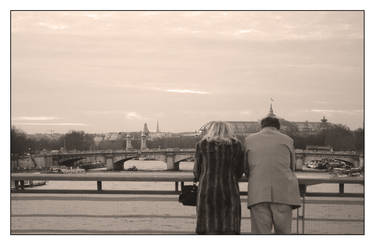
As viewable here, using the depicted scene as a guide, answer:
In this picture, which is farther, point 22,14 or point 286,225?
point 22,14

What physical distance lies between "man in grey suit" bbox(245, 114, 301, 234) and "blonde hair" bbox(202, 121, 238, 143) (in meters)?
0.25

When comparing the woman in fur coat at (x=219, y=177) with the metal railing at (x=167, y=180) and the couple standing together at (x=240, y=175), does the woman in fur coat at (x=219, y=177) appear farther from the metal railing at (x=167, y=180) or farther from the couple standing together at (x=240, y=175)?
the metal railing at (x=167, y=180)

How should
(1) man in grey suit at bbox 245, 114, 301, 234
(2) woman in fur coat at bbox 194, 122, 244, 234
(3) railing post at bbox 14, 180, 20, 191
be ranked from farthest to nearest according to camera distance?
(3) railing post at bbox 14, 180, 20, 191
(1) man in grey suit at bbox 245, 114, 301, 234
(2) woman in fur coat at bbox 194, 122, 244, 234

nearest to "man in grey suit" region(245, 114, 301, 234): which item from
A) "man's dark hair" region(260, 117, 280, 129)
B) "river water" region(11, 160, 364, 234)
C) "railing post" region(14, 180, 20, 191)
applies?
"man's dark hair" region(260, 117, 280, 129)

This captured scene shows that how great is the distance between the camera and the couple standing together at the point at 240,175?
452cm

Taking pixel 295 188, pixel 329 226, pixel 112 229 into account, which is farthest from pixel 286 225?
pixel 112 229

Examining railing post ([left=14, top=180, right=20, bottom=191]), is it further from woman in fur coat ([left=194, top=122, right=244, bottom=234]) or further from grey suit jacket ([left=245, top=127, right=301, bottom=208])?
grey suit jacket ([left=245, top=127, right=301, bottom=208])

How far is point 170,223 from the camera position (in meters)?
5.91

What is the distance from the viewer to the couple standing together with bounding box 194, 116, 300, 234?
4.52 metres

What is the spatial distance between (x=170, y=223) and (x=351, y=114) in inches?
120

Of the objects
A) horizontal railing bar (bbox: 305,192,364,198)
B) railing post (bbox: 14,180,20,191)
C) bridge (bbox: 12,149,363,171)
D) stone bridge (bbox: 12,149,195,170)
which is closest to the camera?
horizontal railing bar (bbox: 305,192,364,198)

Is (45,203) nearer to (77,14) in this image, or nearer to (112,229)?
(112,229)

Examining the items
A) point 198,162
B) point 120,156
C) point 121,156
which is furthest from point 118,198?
point 121,156

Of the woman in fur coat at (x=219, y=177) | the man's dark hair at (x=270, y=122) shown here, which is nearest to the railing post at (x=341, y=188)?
the man's dark hair at (x=270, y=122)
